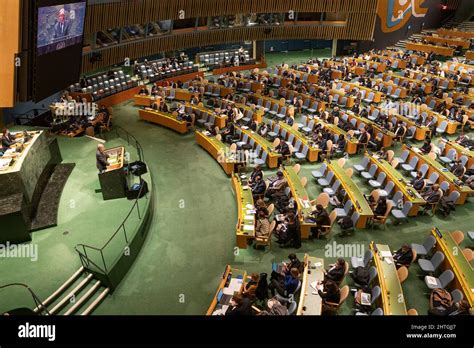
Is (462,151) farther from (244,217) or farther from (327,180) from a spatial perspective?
(244,217)

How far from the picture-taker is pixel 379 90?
67.1 ft

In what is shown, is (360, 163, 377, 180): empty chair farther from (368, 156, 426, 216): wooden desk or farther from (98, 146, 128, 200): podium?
(98, 146, 128, 200): podium

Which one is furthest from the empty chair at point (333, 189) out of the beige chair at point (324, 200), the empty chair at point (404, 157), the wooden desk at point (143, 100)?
the wooden desk at point (143, 100)

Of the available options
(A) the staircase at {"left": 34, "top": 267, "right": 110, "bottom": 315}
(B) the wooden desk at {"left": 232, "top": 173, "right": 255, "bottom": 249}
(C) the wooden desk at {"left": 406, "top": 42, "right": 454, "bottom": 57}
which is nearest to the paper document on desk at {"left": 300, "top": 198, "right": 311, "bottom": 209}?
(B) the wooden desk at {"left": 232, "top": 173, "right": 255, "bottom": 249}

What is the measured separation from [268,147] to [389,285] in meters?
7.37

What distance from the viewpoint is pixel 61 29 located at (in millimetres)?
11164

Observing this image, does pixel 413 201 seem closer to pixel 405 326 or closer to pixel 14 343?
pixel 405 326

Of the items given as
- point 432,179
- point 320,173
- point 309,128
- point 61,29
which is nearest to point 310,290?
point 320,173

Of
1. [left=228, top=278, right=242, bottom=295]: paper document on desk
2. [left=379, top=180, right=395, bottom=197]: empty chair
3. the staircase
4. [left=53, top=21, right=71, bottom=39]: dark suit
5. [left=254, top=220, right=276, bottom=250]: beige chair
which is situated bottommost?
the staircase

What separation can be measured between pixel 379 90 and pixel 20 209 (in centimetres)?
1864

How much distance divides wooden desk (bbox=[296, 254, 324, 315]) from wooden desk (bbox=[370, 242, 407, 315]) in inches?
50.0

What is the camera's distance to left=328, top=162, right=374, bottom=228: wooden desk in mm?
10125

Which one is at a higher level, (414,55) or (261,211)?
(414,55)

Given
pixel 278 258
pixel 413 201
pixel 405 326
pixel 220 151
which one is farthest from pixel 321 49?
pixel 405 326
